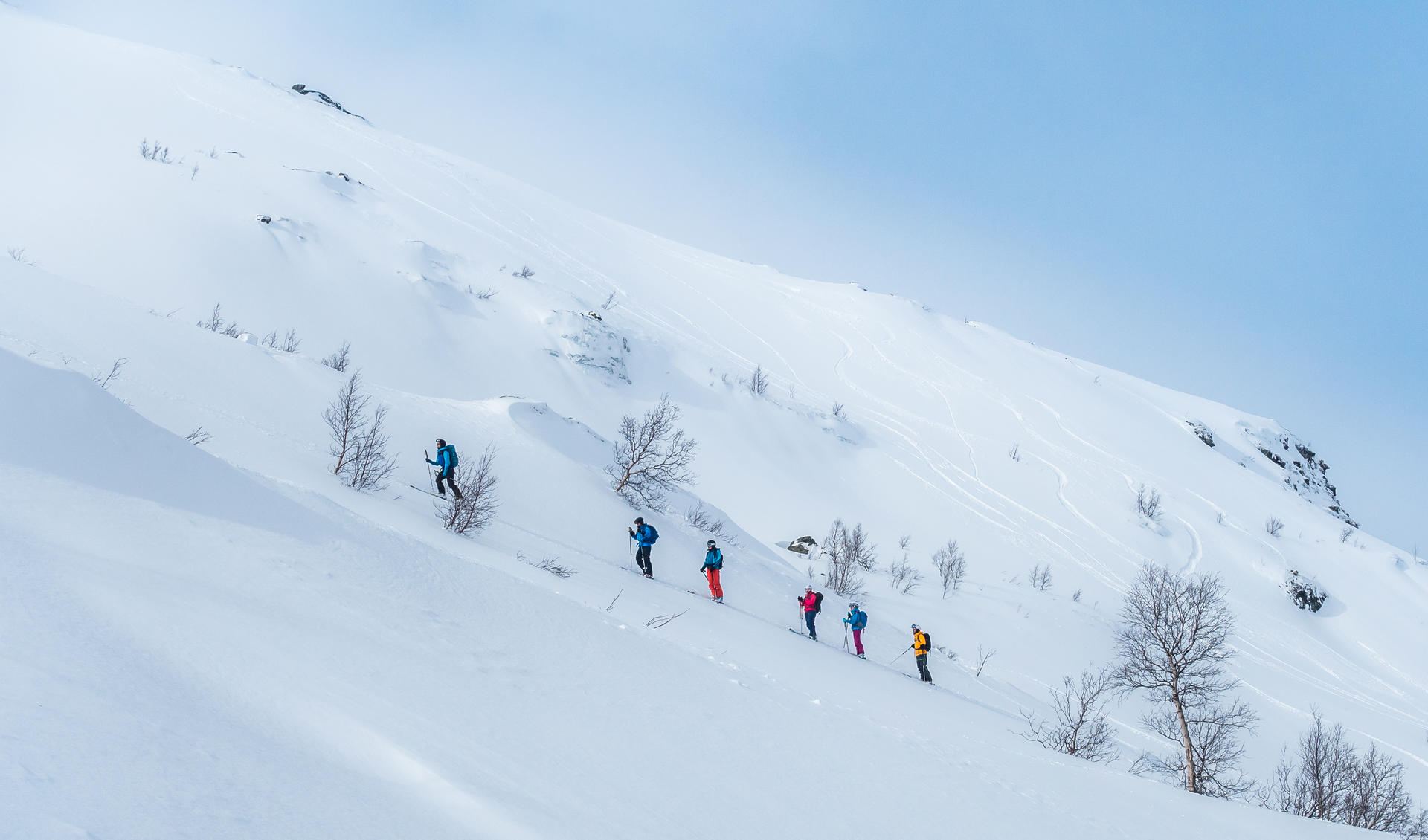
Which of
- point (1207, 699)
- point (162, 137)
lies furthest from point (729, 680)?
point (162, 137)

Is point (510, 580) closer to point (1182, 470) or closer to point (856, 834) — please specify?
point (856, 834)

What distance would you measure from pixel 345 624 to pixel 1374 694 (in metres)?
33.4

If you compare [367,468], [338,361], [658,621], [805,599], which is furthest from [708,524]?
[338,361]

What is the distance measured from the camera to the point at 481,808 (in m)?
2.79

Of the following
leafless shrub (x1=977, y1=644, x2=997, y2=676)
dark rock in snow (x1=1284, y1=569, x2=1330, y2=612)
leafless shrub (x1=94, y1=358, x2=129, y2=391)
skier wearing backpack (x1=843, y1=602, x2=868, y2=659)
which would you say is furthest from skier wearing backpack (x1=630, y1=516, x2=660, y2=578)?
dark rock in snow (x1=1284, y1=569, x2=1330, y2=612)

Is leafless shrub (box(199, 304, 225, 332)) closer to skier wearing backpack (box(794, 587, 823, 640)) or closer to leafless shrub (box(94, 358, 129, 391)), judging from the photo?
leafless shrub (box(94, 358, 129, 391))

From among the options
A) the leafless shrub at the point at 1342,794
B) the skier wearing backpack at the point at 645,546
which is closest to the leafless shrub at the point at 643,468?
the skier wearing backpack at the point at 645,546

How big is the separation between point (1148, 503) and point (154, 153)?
4632 cm

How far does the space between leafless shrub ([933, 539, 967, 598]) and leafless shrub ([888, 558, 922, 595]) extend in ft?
2.55

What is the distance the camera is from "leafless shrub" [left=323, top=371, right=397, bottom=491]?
1185 centimetres

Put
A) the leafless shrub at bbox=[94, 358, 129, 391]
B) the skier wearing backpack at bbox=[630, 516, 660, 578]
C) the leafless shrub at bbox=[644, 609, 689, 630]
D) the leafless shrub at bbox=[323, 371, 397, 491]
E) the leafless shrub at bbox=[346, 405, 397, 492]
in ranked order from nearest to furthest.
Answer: the leafless shrub at bbox=[644, 609, 689, 630], the leafless shrub at bbox=[94, 358, 129, 391], the leafless shrub at bbox=[346, 405, 397, 492], the leafless shrub at bbox=[323, 371, 397, 491], the skier wearing backpack at bbox=[630, 516, 660, 578]

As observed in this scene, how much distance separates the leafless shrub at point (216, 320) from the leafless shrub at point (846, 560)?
18.8m

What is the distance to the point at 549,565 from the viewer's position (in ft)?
34.8

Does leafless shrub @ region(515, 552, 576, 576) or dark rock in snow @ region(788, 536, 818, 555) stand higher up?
dark rock in snow @ region(788, 536, 818, 555)
